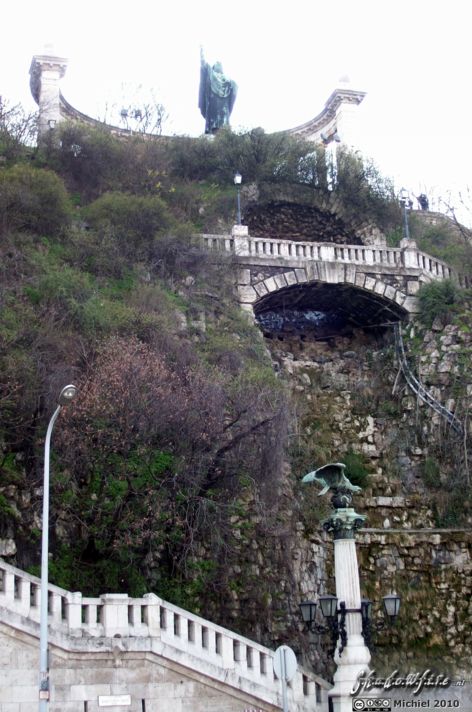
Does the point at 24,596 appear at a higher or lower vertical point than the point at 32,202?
lower

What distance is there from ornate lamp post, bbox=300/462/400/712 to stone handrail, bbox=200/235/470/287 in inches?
505

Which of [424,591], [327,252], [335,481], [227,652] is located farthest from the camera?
[327,252]

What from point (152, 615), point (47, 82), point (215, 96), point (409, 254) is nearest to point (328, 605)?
point (152, 615)

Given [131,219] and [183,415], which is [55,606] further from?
[131,219]

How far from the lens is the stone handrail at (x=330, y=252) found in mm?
28078

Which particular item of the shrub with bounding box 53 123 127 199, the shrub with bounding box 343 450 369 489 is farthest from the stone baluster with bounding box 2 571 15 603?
the shrub with bounding box 53 123 127 199

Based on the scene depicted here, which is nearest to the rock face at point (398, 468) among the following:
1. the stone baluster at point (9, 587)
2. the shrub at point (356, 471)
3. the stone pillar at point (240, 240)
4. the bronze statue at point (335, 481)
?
the shrub at point (356, 471)

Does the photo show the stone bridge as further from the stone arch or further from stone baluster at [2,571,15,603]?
stone baluster at [2,571,15,603]

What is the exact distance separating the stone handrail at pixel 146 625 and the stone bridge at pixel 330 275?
13.1 m

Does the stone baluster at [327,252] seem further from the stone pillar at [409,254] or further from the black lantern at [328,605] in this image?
the black lantern at [328,605]

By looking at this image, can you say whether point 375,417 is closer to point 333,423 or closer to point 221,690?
point 333,423

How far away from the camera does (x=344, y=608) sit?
51.1ft

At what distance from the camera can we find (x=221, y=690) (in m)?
15.3

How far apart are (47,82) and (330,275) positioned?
1420 cm
